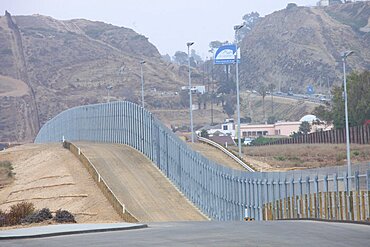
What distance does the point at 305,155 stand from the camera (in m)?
95.8

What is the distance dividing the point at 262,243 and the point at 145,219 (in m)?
30.0

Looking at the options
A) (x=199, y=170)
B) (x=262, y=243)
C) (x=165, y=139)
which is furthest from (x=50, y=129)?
(x=262, y=243)

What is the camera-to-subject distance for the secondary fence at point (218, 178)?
37463mm

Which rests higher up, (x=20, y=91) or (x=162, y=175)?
(x=20, y=91)

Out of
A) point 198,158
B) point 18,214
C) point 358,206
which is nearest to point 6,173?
point 198,158

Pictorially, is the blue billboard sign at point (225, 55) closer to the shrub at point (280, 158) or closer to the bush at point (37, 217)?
the shrub at point (280, 158)

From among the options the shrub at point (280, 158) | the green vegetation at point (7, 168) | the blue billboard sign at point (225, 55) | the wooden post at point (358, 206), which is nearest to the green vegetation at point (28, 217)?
the wooden post at point (358, 206)

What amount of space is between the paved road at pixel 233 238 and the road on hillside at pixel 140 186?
78.0ft

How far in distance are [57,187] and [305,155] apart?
36.4 meters

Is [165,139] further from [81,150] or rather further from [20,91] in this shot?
[20,91]

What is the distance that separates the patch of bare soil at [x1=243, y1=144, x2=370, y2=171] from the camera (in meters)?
82.8

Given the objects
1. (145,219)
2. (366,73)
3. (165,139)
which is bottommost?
(145,219)

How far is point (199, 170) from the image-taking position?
200 feet

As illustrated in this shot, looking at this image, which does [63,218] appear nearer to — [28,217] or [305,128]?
[28,217]
